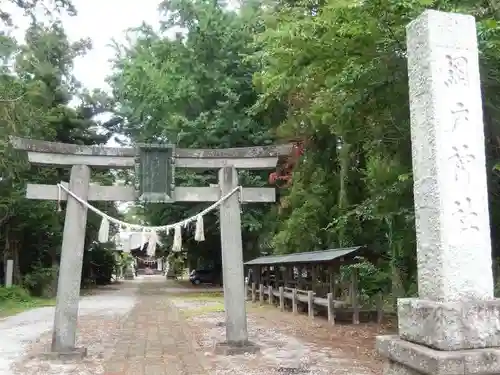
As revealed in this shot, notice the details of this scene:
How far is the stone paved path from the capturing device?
770cm

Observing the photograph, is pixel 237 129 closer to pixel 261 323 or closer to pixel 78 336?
pixel 261 323

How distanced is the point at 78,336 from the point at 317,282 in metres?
7.71

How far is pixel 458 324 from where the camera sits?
3.30m

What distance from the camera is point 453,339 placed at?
10.7ft

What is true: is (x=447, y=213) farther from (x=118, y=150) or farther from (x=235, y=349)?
(x=118, y=150)

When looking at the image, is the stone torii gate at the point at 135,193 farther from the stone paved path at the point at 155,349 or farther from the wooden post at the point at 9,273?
the wooden post at the point at 9,273

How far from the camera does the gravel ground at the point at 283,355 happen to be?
750 cm

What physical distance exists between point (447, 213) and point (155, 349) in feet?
24.1

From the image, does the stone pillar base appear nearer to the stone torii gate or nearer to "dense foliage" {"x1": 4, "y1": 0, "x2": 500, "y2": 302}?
"dense foliage" {"x1": 4, "y1": 0, "x2": 500, "y2": 302}

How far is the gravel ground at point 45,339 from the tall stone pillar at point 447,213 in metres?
5.53

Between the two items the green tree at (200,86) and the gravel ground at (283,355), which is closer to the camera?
the gravel ground at (283,355)

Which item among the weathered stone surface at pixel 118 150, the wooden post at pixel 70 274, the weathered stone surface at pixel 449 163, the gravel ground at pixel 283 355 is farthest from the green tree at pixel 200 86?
the weathered stone surface at pixel 449 163

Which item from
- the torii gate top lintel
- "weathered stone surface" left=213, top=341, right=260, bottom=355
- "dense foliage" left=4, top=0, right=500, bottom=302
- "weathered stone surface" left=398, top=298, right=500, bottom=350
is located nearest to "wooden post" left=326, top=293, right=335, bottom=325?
"dense foliage" left=4, top=0, right=500, bottom=302

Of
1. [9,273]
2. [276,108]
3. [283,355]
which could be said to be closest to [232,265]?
[283,355]
